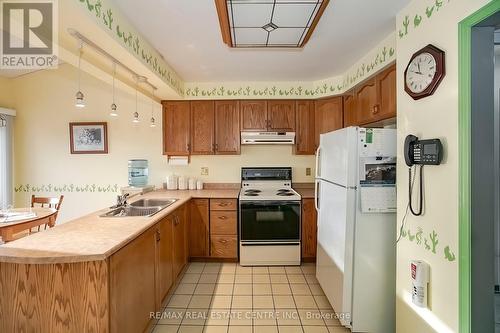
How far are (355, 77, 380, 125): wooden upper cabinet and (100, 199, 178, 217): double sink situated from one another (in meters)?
2.29

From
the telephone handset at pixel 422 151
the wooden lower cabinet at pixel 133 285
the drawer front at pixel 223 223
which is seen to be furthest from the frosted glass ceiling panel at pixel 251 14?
the drawer front at pixel 223 223

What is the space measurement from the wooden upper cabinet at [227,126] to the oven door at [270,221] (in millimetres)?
883

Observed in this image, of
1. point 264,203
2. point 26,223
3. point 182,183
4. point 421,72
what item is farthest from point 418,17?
point 26,223

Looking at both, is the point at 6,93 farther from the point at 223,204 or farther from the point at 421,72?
the point at 421,72

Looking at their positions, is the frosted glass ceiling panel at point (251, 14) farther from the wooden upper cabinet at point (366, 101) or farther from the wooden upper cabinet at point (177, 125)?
the wooden upper cabinet at point (177, 125)

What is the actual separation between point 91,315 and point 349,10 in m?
2.55

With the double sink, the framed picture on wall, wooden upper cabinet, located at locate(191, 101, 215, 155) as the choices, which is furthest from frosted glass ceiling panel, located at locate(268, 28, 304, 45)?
the framed picture on wall

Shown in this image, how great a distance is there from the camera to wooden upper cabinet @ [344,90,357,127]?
307 cm

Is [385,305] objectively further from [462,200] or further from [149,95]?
[149,95]

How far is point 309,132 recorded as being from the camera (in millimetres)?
3588

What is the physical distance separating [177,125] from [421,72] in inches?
115

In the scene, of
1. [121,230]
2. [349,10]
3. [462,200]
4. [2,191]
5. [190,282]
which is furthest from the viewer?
[2,191]

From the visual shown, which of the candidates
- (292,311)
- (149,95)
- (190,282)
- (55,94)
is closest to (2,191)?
(55,94)

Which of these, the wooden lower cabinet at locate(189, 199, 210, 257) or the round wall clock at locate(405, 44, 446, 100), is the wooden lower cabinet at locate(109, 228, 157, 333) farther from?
the round wall clock at locate(405, 44, 446, 100)
